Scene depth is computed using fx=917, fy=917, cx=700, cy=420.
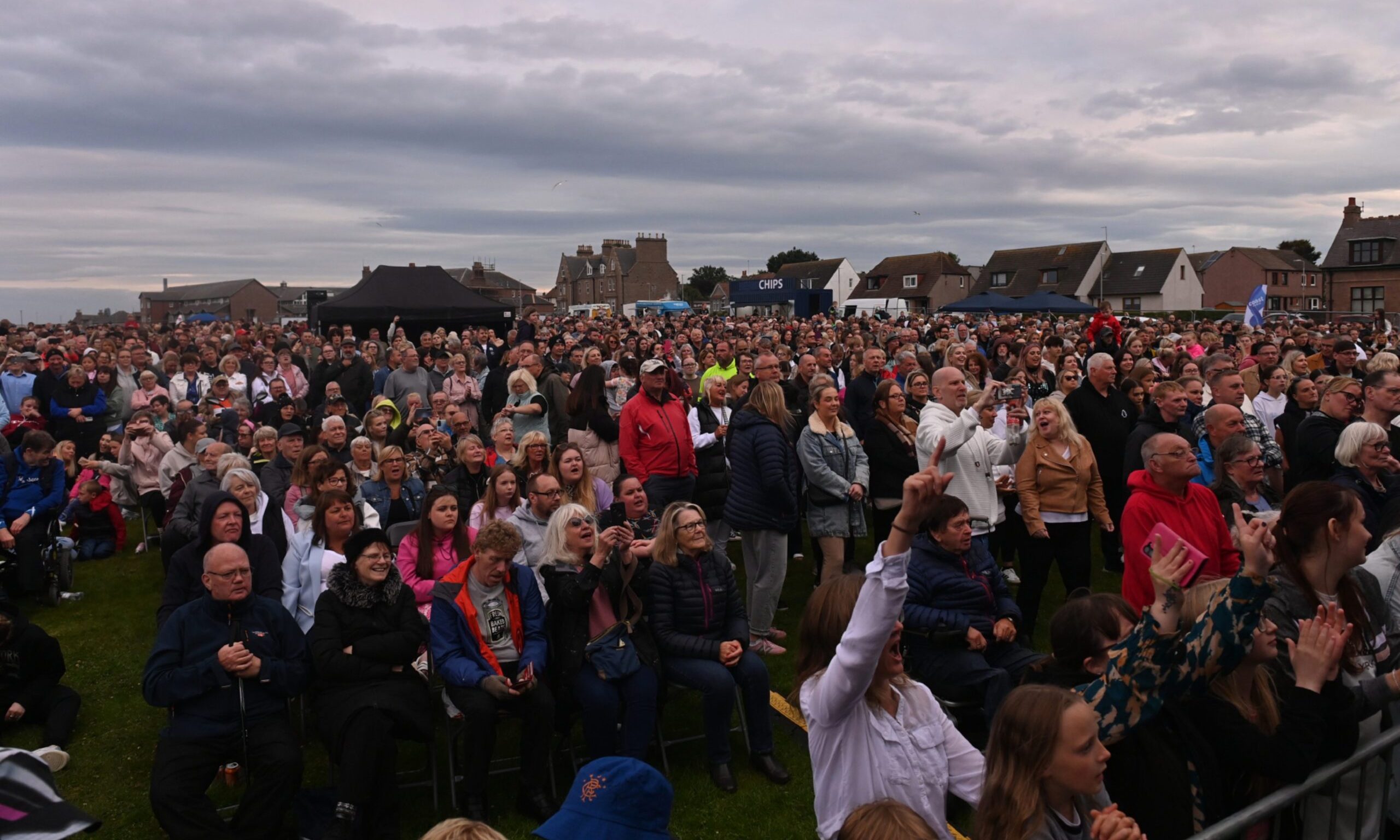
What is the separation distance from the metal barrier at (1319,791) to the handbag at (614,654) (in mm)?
2863

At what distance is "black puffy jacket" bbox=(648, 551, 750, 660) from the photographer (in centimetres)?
497

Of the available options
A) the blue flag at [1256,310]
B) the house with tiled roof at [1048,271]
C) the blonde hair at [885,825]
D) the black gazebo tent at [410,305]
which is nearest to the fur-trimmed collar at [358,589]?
the blonde hair at [885,825]

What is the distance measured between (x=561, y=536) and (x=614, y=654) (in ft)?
2.36

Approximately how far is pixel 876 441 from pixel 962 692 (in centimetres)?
277

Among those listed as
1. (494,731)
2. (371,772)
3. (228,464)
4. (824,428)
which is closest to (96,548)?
(228,464)

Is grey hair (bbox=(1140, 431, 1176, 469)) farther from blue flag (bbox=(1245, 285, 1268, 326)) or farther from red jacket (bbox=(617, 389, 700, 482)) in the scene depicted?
blue flag (bbox=(1245, 285, 1268, 326))

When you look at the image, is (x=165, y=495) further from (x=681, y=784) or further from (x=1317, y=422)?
(x=1317, y=422)

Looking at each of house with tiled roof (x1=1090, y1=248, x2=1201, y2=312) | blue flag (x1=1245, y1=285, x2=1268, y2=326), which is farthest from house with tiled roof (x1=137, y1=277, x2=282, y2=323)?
blue flag (x1=1245, y1=285, x2=1268, y2=326)

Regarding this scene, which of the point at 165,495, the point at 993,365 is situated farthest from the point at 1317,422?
the point at 165,495

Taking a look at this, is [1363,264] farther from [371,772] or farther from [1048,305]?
[371,772]

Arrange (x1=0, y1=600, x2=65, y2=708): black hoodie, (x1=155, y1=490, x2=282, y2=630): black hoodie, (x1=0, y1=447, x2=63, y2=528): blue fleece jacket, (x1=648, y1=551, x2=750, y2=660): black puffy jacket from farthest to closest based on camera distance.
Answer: (x1=0, y1=447, x2=63, y2=528): blue fleece jacket → (x1=0, y1=600, x2=65, y2=708): black hoodie → (x1=155, y1=490, x2=282, y2=630): black hoodie → (x1=648, y1=551, x2=750, y2=660): black puffy jacket

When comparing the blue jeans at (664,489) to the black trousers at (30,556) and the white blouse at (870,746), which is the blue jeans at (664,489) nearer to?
the white blouse at (870,746)

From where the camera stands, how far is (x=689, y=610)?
16.5ft

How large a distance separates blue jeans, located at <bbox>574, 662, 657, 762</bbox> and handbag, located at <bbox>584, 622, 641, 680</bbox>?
0.16ft
